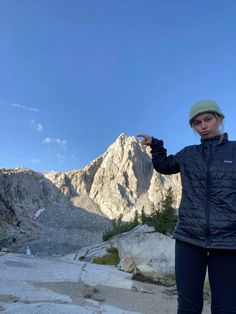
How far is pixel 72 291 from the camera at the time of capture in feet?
21.6

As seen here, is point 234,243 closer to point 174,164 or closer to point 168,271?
point 174,164

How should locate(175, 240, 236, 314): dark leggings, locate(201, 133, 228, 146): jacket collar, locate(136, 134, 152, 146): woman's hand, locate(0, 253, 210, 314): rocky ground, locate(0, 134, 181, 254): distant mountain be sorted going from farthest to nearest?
locate(0, 134, 181, 254): distant mountain
locate(0, 253, 210, 314): rocky ground
locate(136, 134, 152, 146): woman's hand
locate(201, 133, 228, 146): jacket collar
locate(175, 240, 236, 314): dark leggings

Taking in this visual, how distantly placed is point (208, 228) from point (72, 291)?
4.28m

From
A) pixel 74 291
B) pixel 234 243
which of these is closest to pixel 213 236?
pixel 234 243

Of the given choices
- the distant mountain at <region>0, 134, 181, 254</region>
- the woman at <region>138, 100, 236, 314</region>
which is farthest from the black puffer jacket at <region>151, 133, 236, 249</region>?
the distant mountain at <region>0, 134, 181, 254</region>

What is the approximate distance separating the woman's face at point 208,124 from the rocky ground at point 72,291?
2.92 metres

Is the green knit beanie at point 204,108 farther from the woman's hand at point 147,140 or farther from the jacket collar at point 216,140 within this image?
the woman's hand at point 147,140

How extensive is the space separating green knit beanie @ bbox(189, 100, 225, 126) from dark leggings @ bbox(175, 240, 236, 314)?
1.01 m

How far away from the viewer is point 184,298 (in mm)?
2934

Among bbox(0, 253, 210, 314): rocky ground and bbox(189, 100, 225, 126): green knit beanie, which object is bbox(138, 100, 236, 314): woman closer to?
bbox(189, 100, 225, 126): green knit beanie

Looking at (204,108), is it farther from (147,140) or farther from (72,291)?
(72,291)

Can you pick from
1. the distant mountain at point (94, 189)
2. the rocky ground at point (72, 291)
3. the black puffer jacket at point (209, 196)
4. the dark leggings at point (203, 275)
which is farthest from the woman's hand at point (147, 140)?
the distant mountain at point (94, 189)

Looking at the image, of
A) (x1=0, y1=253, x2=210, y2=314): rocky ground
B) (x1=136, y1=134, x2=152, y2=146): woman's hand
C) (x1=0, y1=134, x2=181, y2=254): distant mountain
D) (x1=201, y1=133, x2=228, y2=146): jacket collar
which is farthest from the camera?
(x1=0, y1=134, x2=181, y2=254): distant mountain

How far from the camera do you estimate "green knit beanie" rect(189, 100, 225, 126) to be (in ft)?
10.4
